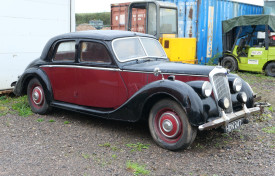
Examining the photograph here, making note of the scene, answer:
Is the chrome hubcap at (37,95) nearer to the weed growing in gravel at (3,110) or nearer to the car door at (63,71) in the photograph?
the car door at (63,71)

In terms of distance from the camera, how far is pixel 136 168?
11.8ft

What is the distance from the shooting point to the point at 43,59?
5785 millimetres

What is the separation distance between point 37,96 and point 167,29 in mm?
5389

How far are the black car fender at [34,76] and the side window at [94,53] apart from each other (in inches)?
37.1

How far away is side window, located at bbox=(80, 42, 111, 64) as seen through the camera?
4.93 metres

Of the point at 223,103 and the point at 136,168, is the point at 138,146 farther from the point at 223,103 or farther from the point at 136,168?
the point at 223,103

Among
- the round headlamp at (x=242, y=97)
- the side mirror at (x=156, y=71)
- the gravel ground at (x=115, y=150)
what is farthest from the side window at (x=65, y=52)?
the round headlamp at (x=242, y=97)

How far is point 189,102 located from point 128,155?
106 centimetres

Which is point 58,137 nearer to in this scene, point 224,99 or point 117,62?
point 117,62

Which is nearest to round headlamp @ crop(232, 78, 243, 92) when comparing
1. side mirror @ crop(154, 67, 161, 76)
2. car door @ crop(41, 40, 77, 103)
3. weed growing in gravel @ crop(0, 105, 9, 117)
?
side mirror @ crop(154, 67, 161, 76)

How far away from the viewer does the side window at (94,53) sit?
4.93 metres

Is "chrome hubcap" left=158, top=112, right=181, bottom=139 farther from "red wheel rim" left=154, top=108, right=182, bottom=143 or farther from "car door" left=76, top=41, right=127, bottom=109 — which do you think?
"car door" left=76, top=41, right=127, bottom=109

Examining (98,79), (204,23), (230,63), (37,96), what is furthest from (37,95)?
(204,23)

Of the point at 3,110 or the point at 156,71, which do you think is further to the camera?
the point at 3,110
